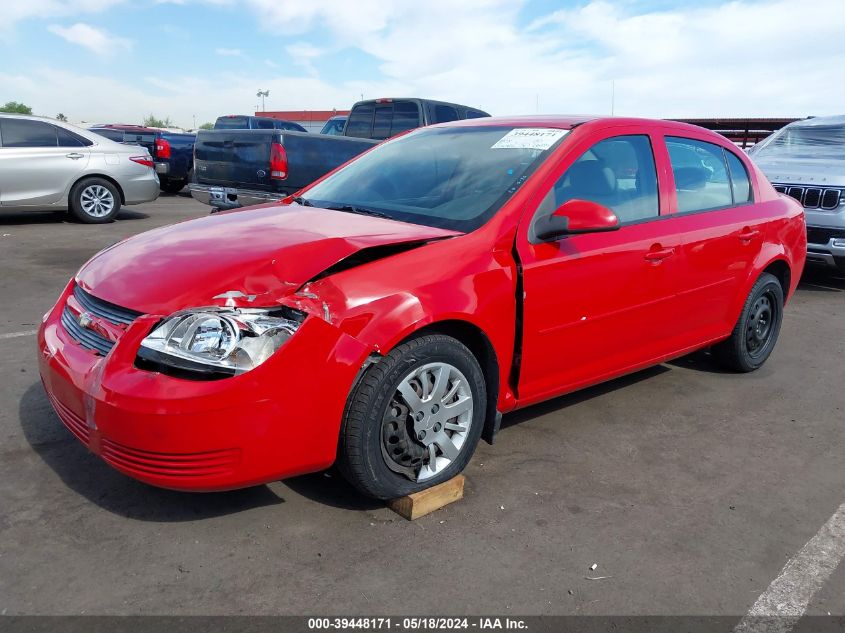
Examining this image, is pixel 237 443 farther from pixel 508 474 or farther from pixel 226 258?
pixel 508 474

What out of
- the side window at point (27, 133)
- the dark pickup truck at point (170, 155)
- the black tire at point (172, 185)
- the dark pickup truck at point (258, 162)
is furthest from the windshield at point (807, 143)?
the black tire at point (172, 185)

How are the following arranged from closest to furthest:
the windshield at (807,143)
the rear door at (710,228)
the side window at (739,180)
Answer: the rear door at (710,228), the side window at (739,180), the windshield at (807,143)

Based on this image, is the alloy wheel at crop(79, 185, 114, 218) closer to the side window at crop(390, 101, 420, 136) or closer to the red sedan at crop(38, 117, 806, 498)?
the side window at crop(390, 101, 420, 136)

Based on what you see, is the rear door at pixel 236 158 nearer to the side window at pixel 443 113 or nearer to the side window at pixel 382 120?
the side window at pixel 382 120

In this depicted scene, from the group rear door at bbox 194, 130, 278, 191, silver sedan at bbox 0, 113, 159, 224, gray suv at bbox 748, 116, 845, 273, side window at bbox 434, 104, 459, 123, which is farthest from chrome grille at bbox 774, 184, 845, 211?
silver sedan at bbox 0, 113, 159, 224

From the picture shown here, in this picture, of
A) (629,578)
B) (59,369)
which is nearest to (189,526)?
(59,369)

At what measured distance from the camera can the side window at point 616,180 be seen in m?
3.55

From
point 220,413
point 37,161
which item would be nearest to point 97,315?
point 220,413

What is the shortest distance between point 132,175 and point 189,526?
9710 millimetres

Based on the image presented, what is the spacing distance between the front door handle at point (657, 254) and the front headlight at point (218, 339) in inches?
80.4

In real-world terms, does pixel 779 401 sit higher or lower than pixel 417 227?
lower

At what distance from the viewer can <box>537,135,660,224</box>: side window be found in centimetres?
355

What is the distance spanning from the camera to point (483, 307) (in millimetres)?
3107

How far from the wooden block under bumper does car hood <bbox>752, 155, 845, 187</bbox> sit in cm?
650
